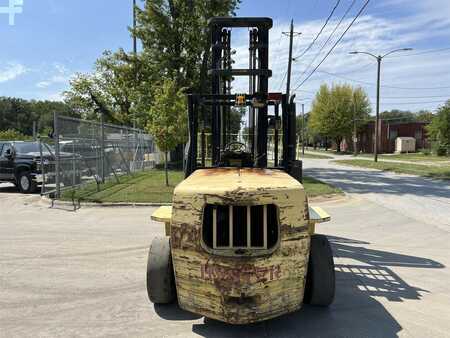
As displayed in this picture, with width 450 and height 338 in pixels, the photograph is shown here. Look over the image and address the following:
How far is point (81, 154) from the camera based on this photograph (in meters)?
16.0

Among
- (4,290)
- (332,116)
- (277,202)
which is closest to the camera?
(277,202)

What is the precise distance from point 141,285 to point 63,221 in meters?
5.70

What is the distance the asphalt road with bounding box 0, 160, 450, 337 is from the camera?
448cm

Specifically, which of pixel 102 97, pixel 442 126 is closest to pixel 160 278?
pixel 442 126

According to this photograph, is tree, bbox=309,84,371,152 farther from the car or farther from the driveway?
the car

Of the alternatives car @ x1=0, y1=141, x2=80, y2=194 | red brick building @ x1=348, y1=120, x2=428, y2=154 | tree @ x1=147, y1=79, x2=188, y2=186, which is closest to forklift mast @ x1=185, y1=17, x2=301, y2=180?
tree @ x1=147, y1=79, x2=188, y2=186

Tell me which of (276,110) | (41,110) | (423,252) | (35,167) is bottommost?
(423,252)

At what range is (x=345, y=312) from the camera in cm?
490

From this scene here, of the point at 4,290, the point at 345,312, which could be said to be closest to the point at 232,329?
the point at 345,312

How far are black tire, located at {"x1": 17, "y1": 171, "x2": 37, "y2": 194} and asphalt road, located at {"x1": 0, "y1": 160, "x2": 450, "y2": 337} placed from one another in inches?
207

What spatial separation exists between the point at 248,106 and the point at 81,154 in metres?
11.3

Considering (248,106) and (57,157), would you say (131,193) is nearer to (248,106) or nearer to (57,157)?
(57,157)

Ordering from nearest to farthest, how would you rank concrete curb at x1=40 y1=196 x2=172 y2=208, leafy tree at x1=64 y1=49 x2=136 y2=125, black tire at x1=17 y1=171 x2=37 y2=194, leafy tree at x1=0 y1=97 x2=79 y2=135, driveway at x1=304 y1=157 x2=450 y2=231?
1. driveway at x1=304 y1=157 x2=450 y2=231
2. concrete curb at x1=40 y1=196 x2=172 y2=208
3. black tire at x1=17 y1=171 x2=37 y2=194
4. leafy tree at x1=64 y1=49 x2=136 y2=125
5. leafy tree at x1=0 y1=97 x2=79 y2=135

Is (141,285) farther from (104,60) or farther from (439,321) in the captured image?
(104,60)
